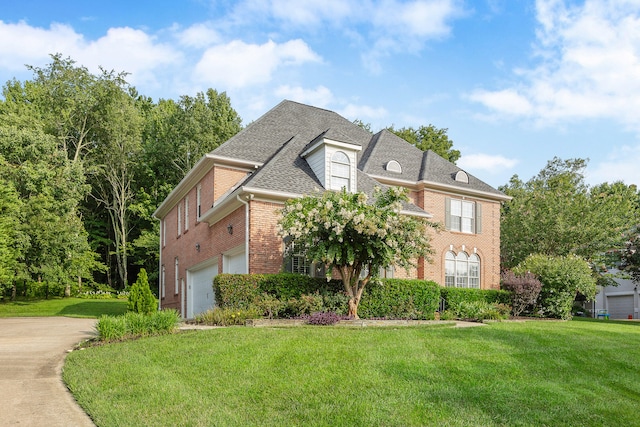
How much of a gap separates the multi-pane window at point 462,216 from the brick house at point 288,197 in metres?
0.05

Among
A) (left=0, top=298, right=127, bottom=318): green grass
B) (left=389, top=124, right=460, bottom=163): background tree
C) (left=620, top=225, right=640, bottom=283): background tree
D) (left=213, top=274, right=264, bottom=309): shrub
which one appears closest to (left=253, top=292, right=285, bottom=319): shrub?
(left=213, top=274, right=264, bottom=309): shrub

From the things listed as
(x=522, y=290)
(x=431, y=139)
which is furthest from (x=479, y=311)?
(x=431, y=139)

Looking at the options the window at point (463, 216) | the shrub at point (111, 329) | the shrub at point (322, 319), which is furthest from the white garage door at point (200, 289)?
the window at point (463, 216)

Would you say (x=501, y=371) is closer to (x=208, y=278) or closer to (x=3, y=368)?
(x=3, y=368)

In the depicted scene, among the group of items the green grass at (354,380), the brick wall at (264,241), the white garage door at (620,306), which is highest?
the brick wall at (264,241)

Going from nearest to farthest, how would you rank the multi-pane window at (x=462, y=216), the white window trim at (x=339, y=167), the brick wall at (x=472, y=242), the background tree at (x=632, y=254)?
the white window trim at (x=339, y=167) < the brick wall at (x=472, y=242) < the multi-pane window at (x=462, y=216) < the background tree at (x=632, y=254)

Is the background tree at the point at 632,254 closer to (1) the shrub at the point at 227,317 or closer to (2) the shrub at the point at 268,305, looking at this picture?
(2) the shrub at the point at 268,305

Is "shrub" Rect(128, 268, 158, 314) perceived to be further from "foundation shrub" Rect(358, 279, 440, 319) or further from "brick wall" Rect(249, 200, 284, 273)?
"foundation shrub" Rect(358, 279, 440, 319)

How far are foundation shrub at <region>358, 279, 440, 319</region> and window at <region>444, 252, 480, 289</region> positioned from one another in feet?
19.9

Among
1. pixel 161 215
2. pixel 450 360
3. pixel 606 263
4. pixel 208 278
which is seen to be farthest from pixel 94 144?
pixel 450 360

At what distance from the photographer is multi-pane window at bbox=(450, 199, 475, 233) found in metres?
23.1

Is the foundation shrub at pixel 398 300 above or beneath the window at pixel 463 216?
beneath

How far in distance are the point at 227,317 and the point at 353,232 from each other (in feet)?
12.7

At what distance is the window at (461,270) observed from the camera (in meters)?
22.4
